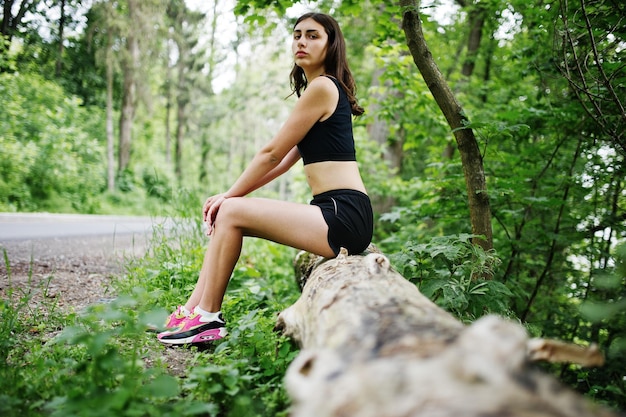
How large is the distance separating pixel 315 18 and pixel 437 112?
2.35 m

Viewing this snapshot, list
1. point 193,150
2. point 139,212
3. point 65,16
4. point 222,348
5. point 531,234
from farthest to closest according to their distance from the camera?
point 193,150 → point 65,16 → point 139,212 → point 531,234 → point 222,348

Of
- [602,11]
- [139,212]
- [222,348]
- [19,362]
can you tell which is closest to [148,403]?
[222,348]

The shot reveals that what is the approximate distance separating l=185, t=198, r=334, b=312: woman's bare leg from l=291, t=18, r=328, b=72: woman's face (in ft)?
3.44

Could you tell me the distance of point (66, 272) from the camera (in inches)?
154

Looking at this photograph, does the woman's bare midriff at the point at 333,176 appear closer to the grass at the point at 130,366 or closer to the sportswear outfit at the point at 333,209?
the sportswear outfit at the point at 333,209

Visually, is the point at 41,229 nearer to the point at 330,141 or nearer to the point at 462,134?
the point at 330,141

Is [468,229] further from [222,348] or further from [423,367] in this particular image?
[423,367]

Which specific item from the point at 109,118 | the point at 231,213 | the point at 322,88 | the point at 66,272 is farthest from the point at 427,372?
the point at 109,118

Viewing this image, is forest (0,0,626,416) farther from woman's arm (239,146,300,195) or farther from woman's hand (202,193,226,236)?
woman's arm (239,146,300,195)

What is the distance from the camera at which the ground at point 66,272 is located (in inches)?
110

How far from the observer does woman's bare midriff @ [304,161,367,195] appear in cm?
252

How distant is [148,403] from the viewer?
1.52 meters

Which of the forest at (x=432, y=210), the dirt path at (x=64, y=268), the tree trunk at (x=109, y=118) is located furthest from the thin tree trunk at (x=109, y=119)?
the dirt path at (x=64, y=268)

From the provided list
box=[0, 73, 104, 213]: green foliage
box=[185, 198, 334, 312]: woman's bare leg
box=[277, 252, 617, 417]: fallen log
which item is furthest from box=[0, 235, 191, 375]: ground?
box=[0, 73, 104, 213]: green foliage
